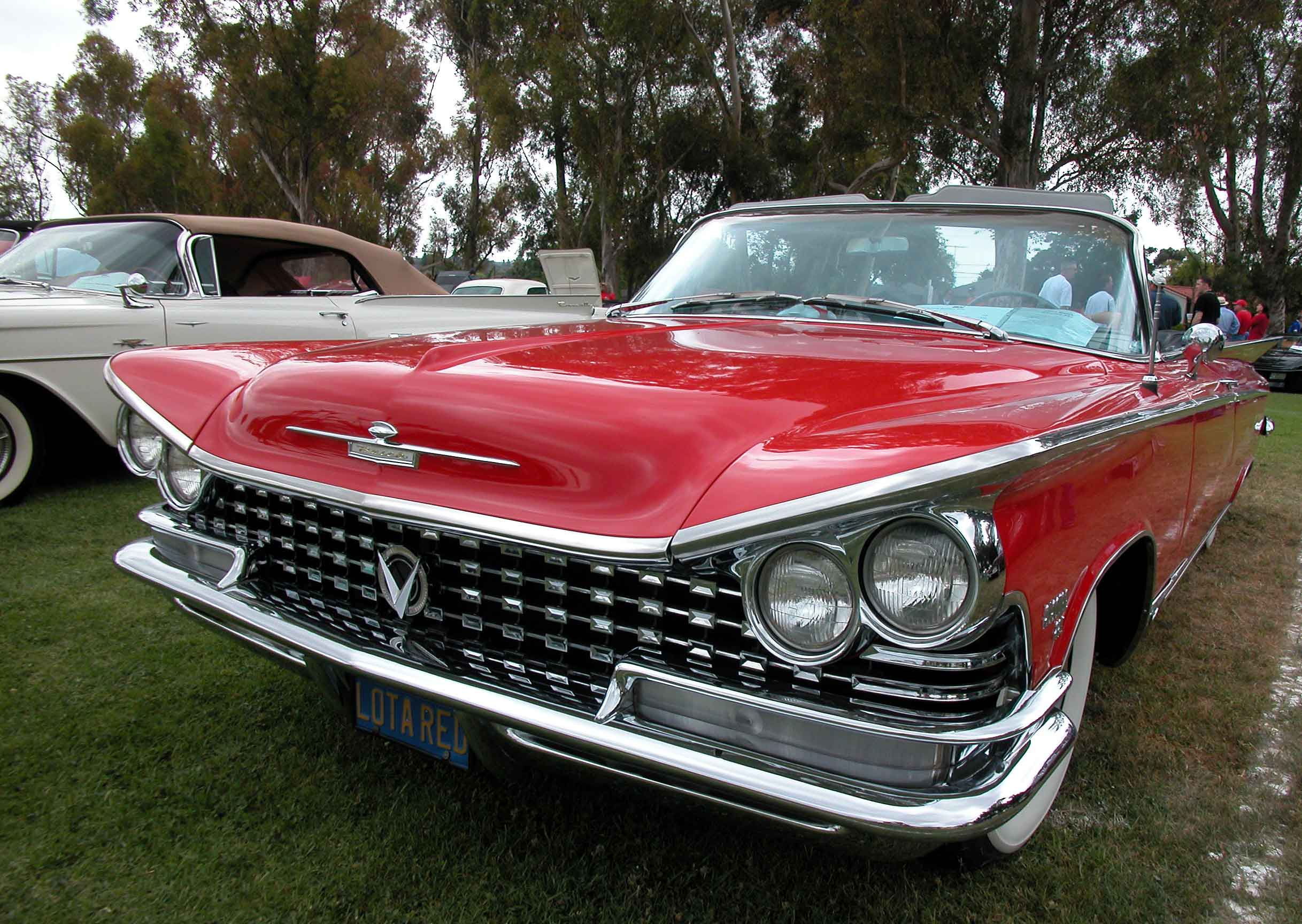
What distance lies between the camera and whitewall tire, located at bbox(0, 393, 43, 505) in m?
4.58

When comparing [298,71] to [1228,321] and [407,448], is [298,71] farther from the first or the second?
[407,448]

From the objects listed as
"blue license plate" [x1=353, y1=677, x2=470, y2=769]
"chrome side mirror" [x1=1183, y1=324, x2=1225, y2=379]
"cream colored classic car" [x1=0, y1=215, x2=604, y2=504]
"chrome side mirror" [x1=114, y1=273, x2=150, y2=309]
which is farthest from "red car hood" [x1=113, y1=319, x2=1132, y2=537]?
"chrome side mirror" [x1=114, y1=273, x2=150, y2=309]

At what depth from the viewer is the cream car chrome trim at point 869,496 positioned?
4.01ft

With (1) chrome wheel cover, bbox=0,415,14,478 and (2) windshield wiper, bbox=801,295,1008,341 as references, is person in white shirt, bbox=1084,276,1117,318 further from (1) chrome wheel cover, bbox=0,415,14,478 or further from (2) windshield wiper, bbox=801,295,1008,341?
(1) chrome wheel cover, bbox=0,415,14,478

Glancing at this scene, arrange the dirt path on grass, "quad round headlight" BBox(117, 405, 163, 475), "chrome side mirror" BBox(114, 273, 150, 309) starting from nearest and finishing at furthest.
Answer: the dirt path on grass
"quad round headlight" BBox(117, 405, 163, 475)
"chrome side mirror" BBox(114, 273, 150, 309)

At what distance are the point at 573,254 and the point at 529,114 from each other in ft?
61.5

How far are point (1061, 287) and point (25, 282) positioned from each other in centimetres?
544

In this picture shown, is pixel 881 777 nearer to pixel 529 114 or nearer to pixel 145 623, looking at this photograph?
pixel 145 623

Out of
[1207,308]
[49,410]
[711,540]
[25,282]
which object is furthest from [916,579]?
[1207,308]

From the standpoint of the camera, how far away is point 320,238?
6.12m

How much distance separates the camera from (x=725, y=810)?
1376 millimetres

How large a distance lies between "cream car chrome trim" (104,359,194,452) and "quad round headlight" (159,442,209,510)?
6 cm

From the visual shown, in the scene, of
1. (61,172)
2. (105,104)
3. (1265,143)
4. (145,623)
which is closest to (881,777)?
(145,623)

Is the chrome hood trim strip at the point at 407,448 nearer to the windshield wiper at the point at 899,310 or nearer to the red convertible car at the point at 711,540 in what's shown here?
the red convertible car at the point at 711,540
